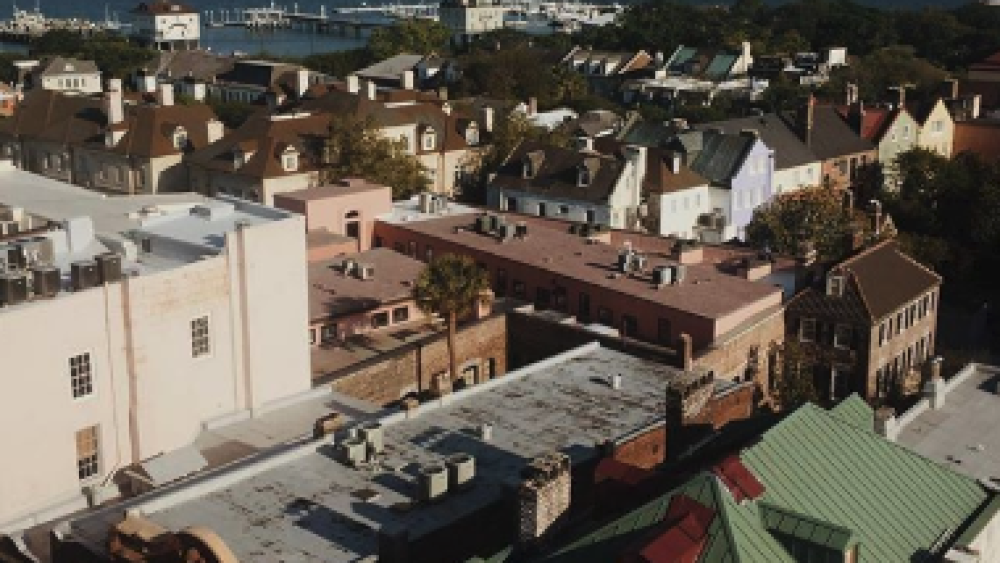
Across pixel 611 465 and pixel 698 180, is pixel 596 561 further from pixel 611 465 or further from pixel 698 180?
pixel 698 180

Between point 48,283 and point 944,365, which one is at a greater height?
point 48,283

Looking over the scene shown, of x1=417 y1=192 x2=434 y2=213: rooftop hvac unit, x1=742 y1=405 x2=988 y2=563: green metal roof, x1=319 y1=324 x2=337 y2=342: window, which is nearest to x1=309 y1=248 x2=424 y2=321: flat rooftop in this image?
x1=319 y1=324 x2=337 y2=342: window

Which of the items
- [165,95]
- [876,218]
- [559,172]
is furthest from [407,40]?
[876,218]

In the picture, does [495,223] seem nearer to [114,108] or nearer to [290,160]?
[290,160]

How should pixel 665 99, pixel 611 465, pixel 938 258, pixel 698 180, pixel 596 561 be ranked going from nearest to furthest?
pixel 596 561
pixel 611 465
pixel 938 258
pixel 698 180
pixel 665 99

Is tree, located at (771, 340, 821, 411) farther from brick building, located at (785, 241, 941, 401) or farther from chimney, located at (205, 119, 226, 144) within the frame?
chimney, located at (205, 119, 226, 144)

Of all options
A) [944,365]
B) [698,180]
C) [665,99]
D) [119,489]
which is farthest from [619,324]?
[665,99]
